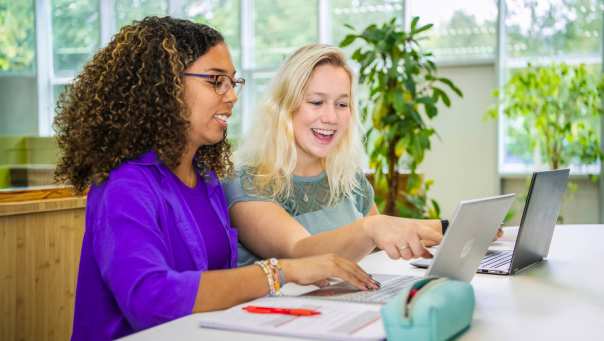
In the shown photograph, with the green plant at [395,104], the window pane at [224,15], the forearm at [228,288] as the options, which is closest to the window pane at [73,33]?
the window pane at [224,15]

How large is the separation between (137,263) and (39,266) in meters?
1.15

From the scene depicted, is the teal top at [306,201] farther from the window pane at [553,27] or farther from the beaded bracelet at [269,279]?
the window pane at [553,27]

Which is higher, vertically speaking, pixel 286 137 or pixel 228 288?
pixel 286 137

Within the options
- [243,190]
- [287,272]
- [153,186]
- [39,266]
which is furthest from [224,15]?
[287,272]

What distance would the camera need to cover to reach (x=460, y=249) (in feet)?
4.44

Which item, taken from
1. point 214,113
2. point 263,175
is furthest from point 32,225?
point 214,113

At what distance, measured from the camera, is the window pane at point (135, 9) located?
20.4ft

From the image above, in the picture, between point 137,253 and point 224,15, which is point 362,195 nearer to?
point 137,253

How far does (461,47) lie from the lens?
23.0 feet

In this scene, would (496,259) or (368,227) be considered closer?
(368,227)

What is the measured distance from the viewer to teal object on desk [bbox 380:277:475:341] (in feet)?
3.50

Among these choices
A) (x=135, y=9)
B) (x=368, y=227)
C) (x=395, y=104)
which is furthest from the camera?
(x=135, y=9)

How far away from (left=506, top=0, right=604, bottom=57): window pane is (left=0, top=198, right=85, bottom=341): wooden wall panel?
5.13m

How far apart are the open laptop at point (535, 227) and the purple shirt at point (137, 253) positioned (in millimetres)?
652
